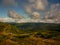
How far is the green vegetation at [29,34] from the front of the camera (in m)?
7.18

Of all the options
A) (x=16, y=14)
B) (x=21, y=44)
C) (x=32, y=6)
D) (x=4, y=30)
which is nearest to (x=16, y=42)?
(x=21, y=44)

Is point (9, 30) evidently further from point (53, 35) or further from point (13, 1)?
point (53, 35)

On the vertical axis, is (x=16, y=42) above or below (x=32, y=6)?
below

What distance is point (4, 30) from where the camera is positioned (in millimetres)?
7430

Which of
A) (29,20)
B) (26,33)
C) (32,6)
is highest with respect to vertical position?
(32,6)

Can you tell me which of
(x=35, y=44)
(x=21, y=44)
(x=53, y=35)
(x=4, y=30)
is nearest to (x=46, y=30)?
(x=53, y=35)

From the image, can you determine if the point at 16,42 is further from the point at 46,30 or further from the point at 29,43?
the point at 46,30

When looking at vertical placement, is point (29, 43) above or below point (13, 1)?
below

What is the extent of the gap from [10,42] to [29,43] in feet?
2.75

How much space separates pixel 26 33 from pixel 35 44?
0.65m

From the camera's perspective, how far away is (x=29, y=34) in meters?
7.37

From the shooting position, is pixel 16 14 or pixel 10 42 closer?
pixel 10 42

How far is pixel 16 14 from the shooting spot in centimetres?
773

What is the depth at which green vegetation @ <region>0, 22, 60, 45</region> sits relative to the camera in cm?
718
